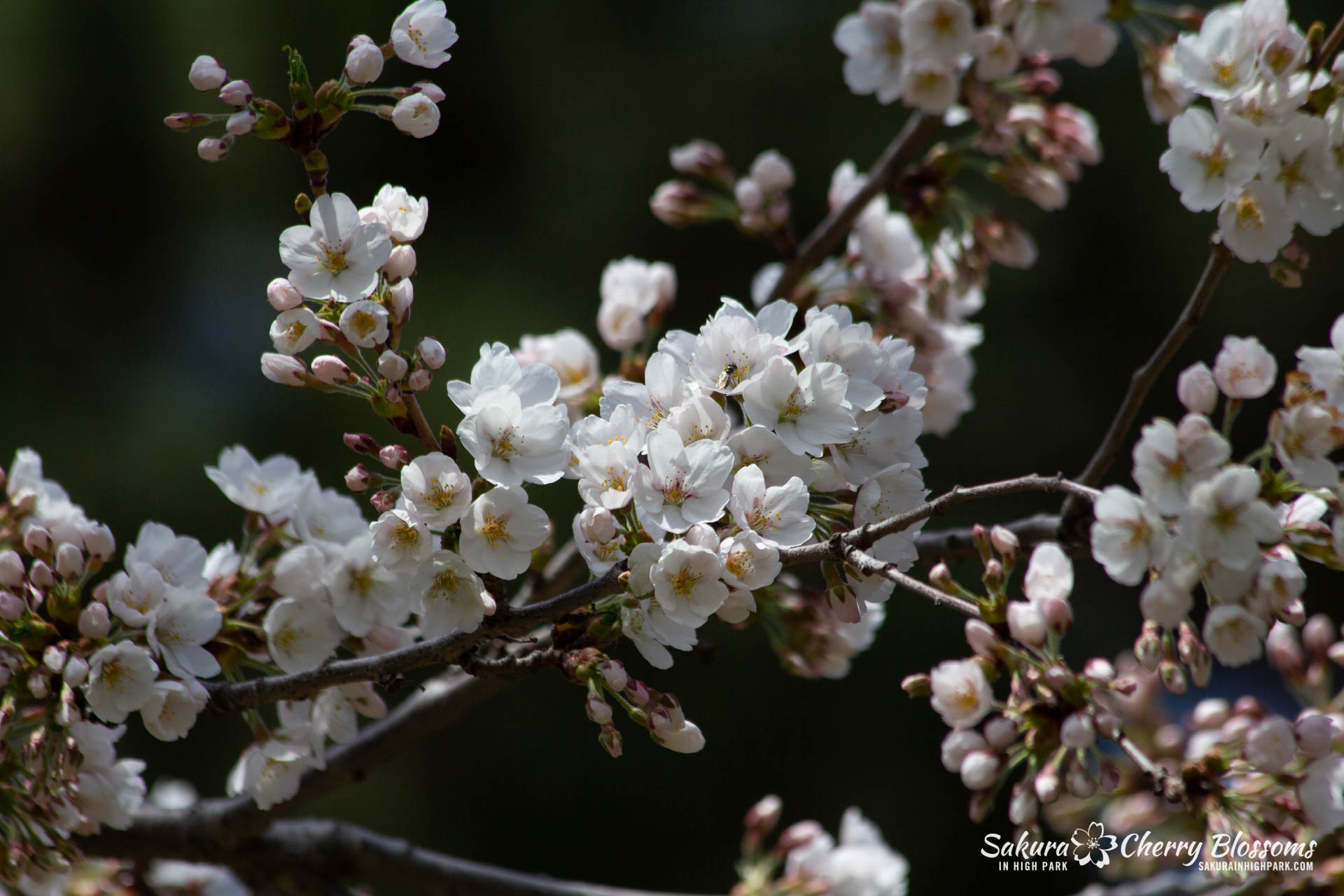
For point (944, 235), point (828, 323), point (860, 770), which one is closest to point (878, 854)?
point (944, 235)

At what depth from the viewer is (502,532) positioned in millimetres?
868

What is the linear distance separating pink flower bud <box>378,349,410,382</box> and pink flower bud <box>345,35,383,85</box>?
0.74 ft

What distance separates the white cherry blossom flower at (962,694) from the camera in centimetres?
84

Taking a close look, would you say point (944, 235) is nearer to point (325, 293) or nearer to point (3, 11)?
point (325, 293)

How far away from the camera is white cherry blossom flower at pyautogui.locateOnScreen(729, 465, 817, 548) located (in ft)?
2.71

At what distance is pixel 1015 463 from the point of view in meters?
4.25

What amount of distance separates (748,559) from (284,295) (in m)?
0.43

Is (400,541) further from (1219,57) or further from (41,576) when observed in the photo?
(1219,57)

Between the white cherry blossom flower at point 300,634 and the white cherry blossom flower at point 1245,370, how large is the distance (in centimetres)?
82

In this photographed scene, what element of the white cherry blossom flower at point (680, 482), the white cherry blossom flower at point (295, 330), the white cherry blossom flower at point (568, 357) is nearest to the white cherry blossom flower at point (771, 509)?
the white cherry blossom flower at point (680, 482)

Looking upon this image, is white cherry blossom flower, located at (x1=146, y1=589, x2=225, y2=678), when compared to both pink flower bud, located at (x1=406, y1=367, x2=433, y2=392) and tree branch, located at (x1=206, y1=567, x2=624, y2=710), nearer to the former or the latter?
tree branch, located at (x1=206, y1=567, x2=624, y2=710)

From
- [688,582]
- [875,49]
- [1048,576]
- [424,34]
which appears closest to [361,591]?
[688,582]

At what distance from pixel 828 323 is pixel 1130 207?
4027 millimetres

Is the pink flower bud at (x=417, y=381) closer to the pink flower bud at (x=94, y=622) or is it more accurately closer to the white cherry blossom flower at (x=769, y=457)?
the white cherry blossom flower at (x=769, y=457)
